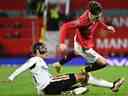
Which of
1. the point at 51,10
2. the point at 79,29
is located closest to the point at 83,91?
the point at 79,29

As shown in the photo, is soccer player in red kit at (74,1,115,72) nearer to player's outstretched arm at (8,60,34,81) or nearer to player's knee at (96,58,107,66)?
player's knee at (96,58,107,66)

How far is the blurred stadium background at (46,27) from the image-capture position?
26.8 metres

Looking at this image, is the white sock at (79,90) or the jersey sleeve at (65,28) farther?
the white sock at (79,90)

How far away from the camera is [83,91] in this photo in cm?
1334

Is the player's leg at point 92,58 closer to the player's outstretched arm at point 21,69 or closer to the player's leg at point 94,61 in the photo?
the player's leg at point 94,61

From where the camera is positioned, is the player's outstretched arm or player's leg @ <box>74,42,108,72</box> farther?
player's leg @ <box>74,42,108,72</box>

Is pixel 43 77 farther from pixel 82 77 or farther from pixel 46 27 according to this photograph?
pixel 46 27

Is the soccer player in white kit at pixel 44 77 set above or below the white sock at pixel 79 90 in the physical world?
above

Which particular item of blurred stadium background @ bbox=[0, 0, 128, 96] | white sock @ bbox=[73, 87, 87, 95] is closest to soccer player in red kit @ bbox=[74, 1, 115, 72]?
white sock @ bbox=[73, 87, 87, 95]

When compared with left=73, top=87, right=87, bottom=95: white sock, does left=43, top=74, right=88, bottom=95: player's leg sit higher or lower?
higher

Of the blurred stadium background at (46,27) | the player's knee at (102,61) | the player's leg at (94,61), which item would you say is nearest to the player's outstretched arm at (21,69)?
the player's leg at (94,61)

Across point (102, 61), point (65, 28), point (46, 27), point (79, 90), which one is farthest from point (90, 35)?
point (46, 27)

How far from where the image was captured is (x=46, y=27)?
28.1m

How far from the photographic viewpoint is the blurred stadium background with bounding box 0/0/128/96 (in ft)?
88.0
